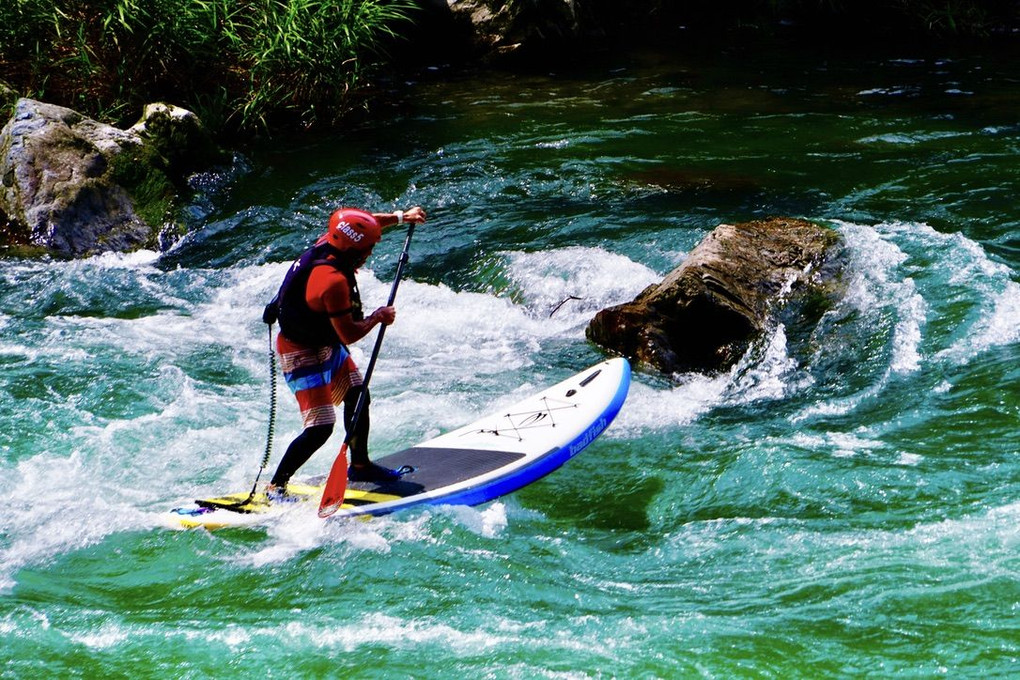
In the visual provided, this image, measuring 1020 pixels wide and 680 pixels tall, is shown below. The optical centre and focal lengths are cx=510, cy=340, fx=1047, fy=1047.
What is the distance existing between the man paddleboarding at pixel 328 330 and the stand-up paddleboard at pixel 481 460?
13cm

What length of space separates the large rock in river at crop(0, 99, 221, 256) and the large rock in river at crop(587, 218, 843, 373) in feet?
14.8

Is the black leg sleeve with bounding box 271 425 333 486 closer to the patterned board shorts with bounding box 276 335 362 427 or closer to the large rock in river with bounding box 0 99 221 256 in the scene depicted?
→ the patterned board shorts with bounding box 276 335 362 427

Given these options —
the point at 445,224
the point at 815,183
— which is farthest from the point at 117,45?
the point at 815,183

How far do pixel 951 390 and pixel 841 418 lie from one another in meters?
0.64

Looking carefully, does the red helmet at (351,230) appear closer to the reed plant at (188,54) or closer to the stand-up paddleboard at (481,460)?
the stand-up paddleboard at (481,460)

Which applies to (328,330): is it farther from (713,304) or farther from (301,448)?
(713,304)

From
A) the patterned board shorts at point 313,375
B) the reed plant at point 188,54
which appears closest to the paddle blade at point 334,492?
the patterned board shorts at point 313,375

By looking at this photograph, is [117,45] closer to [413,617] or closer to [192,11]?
[192,11]

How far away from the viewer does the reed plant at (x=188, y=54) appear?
1020 centimetres

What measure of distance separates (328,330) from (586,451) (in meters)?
1.66

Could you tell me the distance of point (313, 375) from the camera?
15.4 ft

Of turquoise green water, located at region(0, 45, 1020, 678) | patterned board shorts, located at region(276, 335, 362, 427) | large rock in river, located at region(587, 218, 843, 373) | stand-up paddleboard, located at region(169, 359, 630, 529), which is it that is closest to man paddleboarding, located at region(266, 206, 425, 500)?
patterned board shorts, located at region(276, 335, 362, 427)

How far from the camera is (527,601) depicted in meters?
4.02

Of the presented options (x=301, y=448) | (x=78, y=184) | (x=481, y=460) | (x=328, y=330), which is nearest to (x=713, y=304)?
(x=481, y=460)
